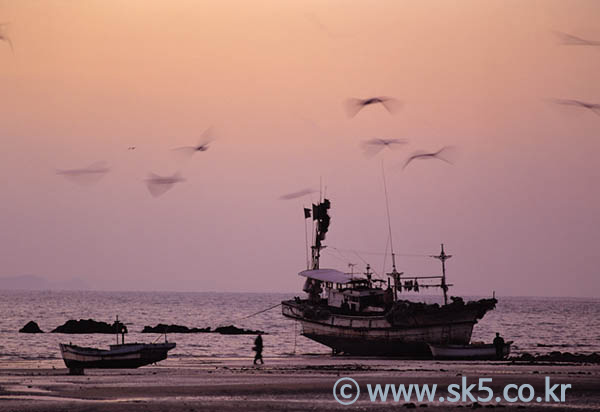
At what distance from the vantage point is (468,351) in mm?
66188

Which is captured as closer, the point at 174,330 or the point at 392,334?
the point at 392,334

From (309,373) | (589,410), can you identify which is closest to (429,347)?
(309,373)

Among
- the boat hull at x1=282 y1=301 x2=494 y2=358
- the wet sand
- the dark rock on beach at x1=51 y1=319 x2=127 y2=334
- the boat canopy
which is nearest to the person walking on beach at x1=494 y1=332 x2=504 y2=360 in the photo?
the wet sand

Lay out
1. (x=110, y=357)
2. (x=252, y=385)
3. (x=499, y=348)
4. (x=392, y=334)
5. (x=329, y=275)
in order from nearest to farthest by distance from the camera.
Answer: (x=252, y=385)
(x=110, y=357)
(x=499, y=348)
(x=392, y=334)
(x=329, y=275)

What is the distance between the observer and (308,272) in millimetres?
84812

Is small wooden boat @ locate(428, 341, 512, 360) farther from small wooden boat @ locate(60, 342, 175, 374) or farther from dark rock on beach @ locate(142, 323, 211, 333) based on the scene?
dark rock on beach @ locate(142, 323, 211, 333)

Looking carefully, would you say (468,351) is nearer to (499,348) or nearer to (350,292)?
(499,348)

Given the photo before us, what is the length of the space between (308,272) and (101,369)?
3148 cm

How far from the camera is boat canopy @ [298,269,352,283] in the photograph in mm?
80000

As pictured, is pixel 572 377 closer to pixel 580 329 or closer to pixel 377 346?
pixel 377 346

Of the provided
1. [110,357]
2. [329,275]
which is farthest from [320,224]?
[110,357]

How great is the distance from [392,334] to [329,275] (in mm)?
10137

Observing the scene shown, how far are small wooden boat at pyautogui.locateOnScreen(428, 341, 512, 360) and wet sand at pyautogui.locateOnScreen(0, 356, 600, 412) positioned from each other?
15.1ft

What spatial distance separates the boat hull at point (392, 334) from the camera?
2869 inches
